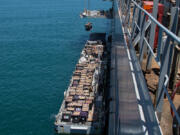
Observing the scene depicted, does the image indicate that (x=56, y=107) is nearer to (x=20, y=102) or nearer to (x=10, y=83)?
(x=20, y=102)

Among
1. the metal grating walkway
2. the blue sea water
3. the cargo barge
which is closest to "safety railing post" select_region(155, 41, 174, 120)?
the metal grating walkway

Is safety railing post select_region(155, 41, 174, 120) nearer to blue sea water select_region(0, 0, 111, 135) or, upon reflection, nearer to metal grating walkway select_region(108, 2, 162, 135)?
metal grating walkway select_region(108, 2, 162, 135)

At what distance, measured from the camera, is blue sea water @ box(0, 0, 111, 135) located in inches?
940

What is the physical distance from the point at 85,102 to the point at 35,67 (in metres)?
13.6

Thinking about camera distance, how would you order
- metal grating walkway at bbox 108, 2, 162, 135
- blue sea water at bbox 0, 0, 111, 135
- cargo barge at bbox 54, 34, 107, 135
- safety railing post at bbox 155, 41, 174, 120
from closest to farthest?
1. safety railing post at bbox 155, 41, 174, 120
2. metal grating walkway at bbox 108, 2, 162, 135
3. cargo barge at bbox 54, 34, 107, 135
4. blue sea water at bbox 0, 0, 111, 135

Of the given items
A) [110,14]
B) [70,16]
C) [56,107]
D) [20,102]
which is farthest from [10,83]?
[70,16]

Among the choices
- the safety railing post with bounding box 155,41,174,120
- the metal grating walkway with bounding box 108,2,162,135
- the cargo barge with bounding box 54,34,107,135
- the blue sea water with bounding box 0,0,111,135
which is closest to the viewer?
the safety railing post with bounding box 155,41,174,120

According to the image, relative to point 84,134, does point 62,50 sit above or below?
above

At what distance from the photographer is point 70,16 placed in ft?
229

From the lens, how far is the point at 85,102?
2512 cm

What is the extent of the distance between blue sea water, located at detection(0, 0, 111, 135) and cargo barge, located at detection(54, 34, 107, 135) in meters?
1.45

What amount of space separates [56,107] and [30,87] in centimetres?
631

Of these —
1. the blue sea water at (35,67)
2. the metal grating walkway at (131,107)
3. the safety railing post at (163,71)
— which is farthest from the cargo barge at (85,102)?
the safety railing post at (163,71)

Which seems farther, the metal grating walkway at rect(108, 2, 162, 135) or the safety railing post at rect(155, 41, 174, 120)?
the metal grating walkway at rect(108, 2, 162, 135)
